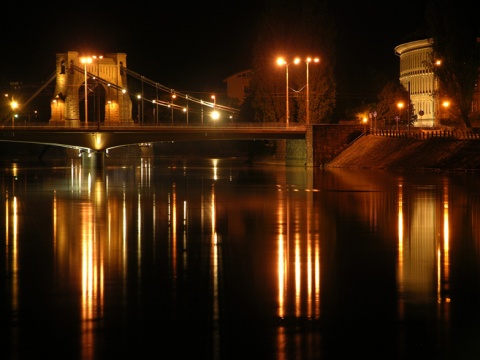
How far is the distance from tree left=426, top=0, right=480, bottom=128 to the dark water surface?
3491 cm

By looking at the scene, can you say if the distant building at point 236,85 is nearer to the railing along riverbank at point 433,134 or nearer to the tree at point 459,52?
the railing along riverbank at point 433,134

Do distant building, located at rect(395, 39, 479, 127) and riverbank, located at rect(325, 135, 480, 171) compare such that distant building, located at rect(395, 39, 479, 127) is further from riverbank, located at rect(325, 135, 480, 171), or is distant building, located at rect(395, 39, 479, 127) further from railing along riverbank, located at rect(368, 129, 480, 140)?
riverbank, located at rect(325, 135, 480, 171)

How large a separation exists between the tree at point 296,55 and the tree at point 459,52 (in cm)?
1454

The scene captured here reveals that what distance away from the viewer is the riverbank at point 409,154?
58.4m

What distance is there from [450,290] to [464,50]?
167 feet

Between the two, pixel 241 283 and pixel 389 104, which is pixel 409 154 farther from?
pixel 241 283

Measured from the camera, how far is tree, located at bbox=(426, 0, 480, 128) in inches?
2432

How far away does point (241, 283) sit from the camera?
14.1 metres

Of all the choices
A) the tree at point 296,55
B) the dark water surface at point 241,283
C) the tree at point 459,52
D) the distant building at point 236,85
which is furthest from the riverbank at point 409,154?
the distant building at point 236,85

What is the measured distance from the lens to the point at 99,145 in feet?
234

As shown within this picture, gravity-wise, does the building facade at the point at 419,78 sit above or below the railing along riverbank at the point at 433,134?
above

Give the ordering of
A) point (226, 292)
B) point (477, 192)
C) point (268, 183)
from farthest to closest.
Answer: point (268, 183) < point (477, 192) < point (226, 292)

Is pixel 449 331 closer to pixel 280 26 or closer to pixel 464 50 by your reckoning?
pixel 464 50

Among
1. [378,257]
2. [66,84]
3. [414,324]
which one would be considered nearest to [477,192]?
[378,257]
